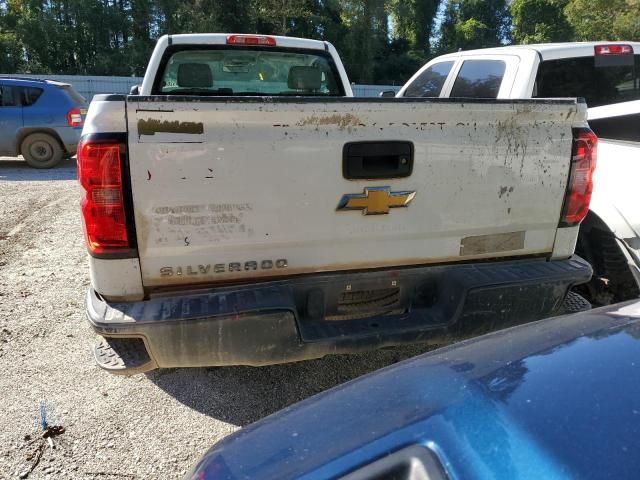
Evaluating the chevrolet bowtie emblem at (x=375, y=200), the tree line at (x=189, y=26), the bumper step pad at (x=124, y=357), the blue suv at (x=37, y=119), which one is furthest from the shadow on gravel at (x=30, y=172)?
the tree line at (x=189, y=26)

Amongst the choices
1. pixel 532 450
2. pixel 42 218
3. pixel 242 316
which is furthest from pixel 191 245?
pixel 42 218

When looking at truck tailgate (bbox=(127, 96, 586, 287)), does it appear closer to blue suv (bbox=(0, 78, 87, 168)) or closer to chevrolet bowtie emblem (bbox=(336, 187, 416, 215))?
chevrolet bowtie emblem (bbox=(336, 187, 416, 215))

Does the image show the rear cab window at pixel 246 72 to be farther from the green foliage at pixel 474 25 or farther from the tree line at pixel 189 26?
the green foliage at pixel 474 25

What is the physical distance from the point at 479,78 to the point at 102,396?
13.8 feet

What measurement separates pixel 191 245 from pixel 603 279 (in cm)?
288

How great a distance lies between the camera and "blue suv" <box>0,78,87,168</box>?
34.6 ft

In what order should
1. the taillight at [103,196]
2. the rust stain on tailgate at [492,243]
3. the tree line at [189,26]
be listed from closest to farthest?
the taillight at [103,196]
the rust stain on tailgate at [492,243]
the tree line at [189,26]

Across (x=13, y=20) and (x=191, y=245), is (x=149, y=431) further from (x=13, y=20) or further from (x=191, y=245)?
(x=13, y=20)

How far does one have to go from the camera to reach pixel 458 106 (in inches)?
103

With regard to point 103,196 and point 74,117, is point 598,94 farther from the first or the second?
point 74,117

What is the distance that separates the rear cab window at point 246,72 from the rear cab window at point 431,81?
1366 millimetres

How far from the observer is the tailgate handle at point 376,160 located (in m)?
2.52

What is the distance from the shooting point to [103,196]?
2.28 metres

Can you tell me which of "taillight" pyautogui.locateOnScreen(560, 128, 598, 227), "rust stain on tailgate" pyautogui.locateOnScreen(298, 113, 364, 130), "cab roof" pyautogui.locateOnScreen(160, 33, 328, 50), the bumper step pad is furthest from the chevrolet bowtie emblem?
"cab roof" pyautogui.locateOnScreen(160, 33, 328, 50)
